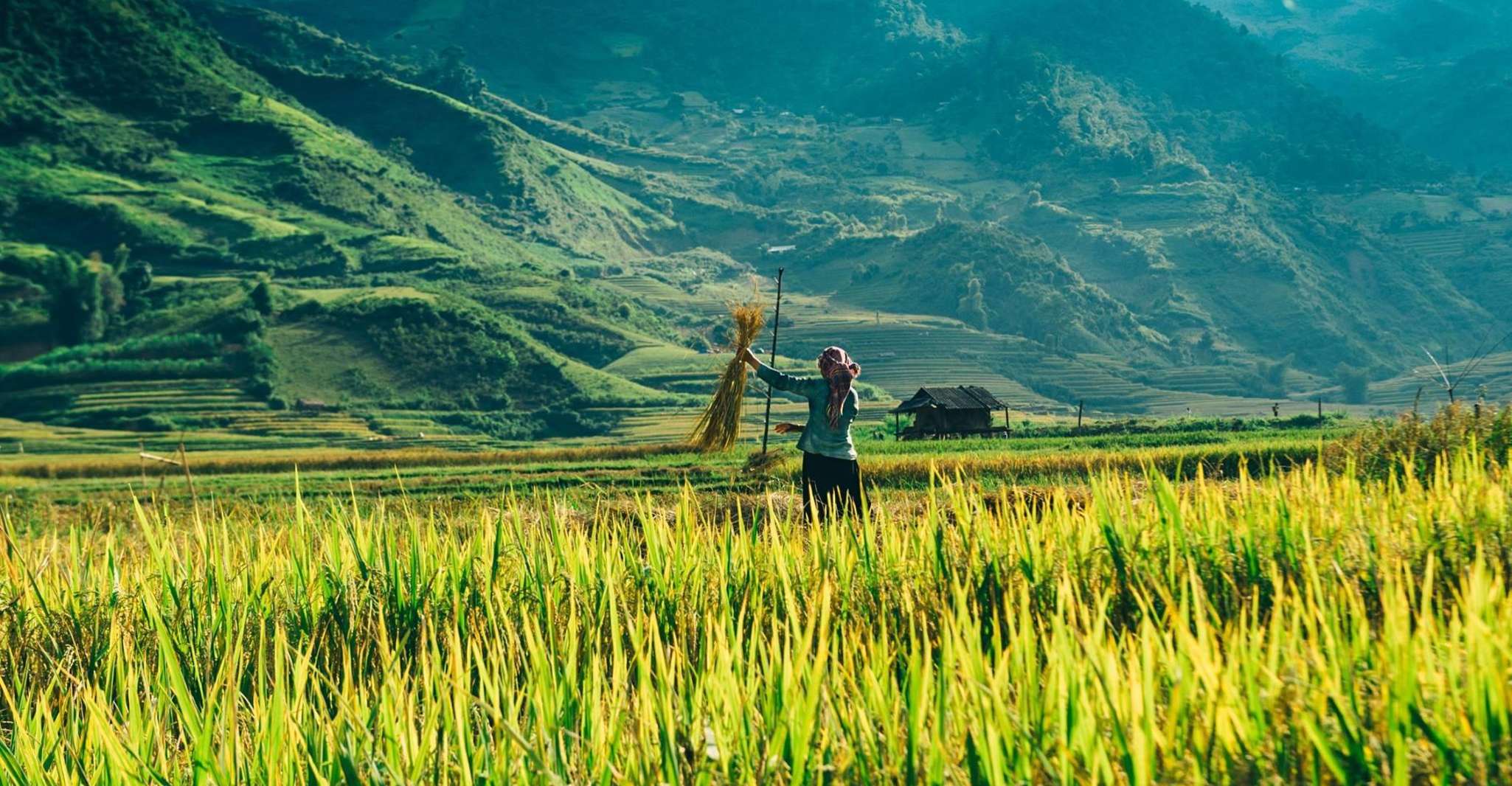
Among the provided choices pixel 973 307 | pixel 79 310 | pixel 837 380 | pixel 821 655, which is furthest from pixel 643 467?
pixel 973 307

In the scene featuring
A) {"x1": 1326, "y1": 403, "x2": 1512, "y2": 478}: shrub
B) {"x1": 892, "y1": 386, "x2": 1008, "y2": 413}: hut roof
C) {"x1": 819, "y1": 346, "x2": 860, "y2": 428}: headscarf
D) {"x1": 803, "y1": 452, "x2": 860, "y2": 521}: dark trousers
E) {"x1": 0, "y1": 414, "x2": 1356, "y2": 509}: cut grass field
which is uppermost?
{"x1": 892, "y1": 386, "x2": 1008, "y2": 413}: hut roof

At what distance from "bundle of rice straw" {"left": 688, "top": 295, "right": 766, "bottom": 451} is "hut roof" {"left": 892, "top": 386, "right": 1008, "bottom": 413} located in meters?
36.4

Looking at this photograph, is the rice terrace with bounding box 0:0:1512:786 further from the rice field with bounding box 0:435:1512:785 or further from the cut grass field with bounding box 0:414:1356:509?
the cut grass field with bounding box 0:414:1356:509

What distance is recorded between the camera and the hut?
46562 mm

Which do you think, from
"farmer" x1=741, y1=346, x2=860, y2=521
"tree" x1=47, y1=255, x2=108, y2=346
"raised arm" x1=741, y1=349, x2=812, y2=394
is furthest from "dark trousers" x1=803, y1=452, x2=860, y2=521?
"tree" x1=47, y1=255, x2=108, y2=346

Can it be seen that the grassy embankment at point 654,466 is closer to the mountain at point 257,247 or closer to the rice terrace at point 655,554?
the rice terrace at point 655,554

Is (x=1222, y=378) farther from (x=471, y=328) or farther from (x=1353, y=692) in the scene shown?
(x=1353, y=692)

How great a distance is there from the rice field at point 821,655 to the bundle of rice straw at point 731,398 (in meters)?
3.24

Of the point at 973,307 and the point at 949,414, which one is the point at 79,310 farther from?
the point at 973,307

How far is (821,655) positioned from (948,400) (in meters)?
44.8

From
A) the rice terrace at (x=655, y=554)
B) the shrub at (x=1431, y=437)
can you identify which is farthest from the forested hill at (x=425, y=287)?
the shrub at (x=1431, y=437)

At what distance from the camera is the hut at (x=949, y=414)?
4656 centimetres

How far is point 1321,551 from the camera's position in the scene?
5293mm

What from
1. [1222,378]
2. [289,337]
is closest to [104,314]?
[289,337]
